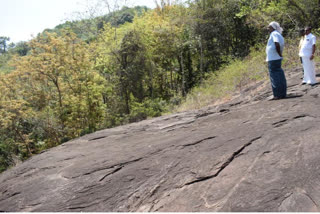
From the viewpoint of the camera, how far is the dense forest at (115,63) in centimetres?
1397

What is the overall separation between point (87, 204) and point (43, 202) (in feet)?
1.65

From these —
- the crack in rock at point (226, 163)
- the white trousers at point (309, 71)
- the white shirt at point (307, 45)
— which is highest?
the white shirt at point (307, 45)

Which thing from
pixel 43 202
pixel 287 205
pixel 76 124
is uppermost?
pixel 43 202

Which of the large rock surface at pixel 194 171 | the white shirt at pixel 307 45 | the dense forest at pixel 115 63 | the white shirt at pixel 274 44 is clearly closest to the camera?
the large rock surface at pixel 194 171

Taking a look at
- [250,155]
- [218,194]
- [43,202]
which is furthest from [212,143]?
[43,202]

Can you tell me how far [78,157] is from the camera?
401 centimetres

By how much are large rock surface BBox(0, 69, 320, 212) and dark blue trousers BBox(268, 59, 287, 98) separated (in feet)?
2.38

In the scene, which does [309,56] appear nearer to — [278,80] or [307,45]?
[307,45]

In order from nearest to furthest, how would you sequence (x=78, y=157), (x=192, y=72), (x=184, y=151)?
(x=184, y=151)
(x=78, y=157)
(x=192, y=72)

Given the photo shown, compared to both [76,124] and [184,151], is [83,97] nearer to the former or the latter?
[76,124]

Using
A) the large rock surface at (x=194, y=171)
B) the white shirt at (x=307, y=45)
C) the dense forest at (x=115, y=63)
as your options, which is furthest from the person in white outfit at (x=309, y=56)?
the dense forest at (x=115, y=63)

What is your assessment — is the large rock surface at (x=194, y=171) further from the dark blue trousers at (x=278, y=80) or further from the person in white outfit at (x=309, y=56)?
the person in white outfit at (x=309, y=56)

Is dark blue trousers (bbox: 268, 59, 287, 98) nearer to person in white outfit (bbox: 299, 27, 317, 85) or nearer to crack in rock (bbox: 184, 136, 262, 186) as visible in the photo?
person in white outfit (bbox: 299, 27, 317, 85)

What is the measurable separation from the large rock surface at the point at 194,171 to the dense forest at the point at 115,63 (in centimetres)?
1002
